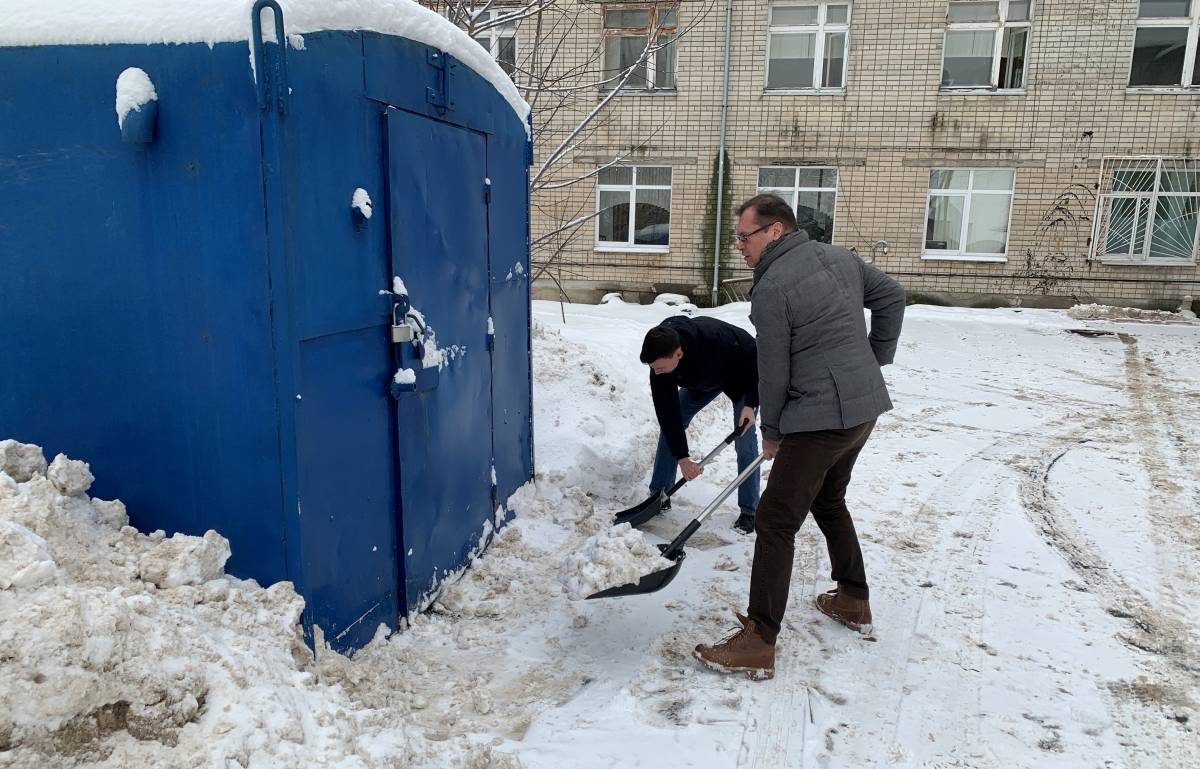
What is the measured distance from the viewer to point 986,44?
45.2 ft

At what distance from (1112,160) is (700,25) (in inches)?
294

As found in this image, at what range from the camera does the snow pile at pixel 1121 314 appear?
13031 millimetres

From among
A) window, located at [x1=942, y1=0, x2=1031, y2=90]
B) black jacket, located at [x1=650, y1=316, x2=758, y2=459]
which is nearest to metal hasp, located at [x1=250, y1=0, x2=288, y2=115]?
black jacket, located at [x1=650, y1=316, x2=758, y2=459]

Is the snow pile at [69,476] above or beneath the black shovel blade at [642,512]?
above

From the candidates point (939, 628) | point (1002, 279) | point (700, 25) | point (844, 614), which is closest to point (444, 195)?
point (844, 614)

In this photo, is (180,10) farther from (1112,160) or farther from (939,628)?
(1112,160)

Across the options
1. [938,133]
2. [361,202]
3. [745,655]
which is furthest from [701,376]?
[938,133]

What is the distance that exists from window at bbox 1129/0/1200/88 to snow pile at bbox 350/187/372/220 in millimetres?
15098

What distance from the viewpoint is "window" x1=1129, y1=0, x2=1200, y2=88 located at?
13.4m

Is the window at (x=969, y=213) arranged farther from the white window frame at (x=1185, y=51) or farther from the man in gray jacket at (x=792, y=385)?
the man in gray jacket at (x=792, y=385)

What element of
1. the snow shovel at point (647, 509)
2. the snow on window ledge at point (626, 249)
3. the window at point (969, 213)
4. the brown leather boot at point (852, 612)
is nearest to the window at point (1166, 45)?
the window at point (969, 213)

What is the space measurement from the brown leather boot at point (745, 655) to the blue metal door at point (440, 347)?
1277 millimetres

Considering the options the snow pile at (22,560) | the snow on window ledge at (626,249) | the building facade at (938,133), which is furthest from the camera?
the snow on window ledge at (626,249)

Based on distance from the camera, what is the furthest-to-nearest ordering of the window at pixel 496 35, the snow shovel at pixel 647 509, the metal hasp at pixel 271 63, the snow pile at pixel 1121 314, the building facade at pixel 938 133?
the building facade at pixel 938 133 < the snow pile at pixel 1121 314 < the window at pixel 496 35 < the snow shovel at pixel 647 509 < the metal hasp at pixel 271 63
